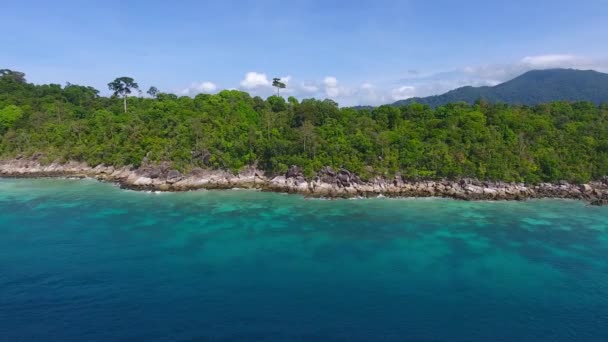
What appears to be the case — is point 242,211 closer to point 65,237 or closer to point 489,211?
point 65,237

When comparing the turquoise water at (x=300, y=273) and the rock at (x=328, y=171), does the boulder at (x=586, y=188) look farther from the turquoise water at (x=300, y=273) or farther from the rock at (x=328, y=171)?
the rock at (x=328, y=171)

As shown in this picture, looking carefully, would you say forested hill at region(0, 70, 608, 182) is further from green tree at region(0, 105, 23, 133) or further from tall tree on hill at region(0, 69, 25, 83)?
tall tree on hill at region(0, 69, 25, 83)

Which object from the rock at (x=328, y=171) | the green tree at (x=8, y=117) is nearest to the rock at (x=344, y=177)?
the rock at (x=328, y=171)

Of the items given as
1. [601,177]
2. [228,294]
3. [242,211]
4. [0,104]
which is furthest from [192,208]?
[0,104]

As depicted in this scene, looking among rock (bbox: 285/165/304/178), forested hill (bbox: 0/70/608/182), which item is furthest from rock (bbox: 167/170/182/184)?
rock (bbox: 285/165/304/178)

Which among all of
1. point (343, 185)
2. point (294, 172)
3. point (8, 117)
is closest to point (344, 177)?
point (343, 185)
